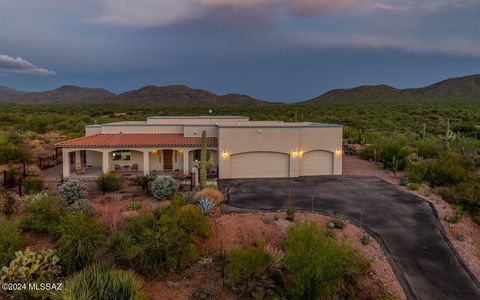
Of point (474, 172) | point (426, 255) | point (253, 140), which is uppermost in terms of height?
point (253, 140)

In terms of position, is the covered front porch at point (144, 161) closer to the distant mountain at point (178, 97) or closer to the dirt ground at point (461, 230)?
the dirt ground at point (461, 230)

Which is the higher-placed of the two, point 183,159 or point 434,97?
point 434,97

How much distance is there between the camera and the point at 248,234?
530 inches

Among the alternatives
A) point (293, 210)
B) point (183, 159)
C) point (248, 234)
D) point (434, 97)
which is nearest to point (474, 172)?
point (293, 210)

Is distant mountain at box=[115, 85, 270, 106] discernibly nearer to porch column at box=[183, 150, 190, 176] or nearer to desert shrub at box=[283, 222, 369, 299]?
porch column at box=[183, 150, 190, 176]

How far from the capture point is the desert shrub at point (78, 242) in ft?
36.5

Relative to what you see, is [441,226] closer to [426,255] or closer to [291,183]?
[426,255]

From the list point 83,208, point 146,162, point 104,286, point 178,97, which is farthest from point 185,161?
point 178,97

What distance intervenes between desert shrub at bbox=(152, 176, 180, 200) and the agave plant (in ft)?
9.25

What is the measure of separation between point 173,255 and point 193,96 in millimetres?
155132

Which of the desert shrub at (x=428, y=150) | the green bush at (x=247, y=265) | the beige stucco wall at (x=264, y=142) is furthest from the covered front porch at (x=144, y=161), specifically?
the desert shrub at (x=428, y=150)

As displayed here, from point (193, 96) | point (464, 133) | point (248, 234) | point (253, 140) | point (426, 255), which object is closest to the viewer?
point (426, 255)

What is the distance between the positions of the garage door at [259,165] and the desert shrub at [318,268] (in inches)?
483

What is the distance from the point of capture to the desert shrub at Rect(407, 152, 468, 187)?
786 inches
